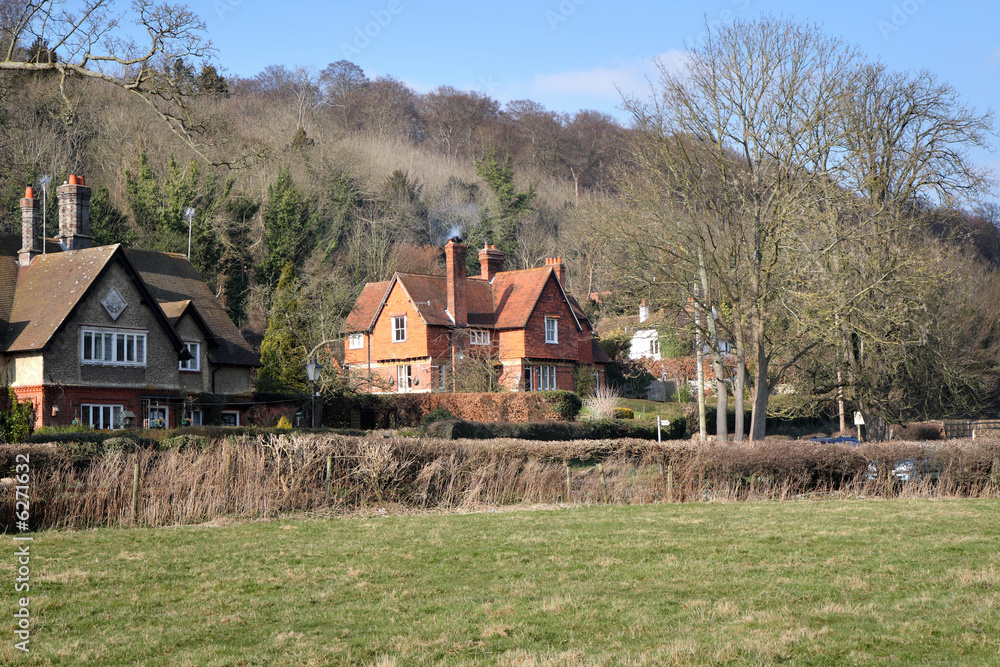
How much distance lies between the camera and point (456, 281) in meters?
50.5

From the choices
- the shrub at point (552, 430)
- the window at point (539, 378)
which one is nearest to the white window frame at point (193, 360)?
the shrub at point (552, 430)

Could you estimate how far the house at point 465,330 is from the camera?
165 feet

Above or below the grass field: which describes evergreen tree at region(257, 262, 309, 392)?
above

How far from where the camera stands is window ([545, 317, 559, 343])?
5244 centimetres

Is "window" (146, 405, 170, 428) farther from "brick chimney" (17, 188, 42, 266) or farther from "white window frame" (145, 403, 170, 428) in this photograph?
"brick chimney" (17, 188, 42, 266)

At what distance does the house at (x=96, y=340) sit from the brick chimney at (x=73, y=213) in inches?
1.7

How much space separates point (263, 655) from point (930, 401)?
1290 inches

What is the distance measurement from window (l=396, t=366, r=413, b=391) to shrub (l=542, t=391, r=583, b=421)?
437 inches

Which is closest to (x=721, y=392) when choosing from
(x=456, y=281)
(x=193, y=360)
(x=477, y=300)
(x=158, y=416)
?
(x=158, y=416)

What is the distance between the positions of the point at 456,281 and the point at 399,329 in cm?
439

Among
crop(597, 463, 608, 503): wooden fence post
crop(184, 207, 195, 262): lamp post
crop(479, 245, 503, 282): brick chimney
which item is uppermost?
crop(184, 207, 195, 262): lamp post

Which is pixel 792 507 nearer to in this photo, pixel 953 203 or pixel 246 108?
pixel 953 203

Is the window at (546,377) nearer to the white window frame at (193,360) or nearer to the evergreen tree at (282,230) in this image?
the evergreen tree at (282,230)

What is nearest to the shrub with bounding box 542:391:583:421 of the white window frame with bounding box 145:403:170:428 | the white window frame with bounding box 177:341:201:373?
the white window frame with bounding box 177:341:201:373
